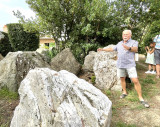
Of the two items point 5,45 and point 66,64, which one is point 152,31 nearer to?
point 66,64

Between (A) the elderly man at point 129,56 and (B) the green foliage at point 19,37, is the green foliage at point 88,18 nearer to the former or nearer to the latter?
(B) the green foliage at point 19,37

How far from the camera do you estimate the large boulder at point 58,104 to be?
1992 mm

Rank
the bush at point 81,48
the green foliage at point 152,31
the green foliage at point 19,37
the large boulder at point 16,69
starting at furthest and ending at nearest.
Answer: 1. the green foliage at point 19,37
2. the green foliage at point 152,31
3. the bush at point 81,48
4. the large boulder at point 16,69

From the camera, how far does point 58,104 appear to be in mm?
2109

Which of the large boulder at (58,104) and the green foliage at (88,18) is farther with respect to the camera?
the green foliage at (88,18)

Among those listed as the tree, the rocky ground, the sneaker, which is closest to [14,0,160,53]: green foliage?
the tree

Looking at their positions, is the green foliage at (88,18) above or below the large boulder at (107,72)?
above

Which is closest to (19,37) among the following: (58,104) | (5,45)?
(5,45)

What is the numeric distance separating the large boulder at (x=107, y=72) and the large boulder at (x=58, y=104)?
8.13 feet

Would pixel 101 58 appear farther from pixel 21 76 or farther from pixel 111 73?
pixel 21 76

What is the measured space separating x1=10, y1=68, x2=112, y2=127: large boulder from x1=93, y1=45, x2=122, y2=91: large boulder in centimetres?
248

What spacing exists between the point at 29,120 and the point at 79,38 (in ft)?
20.3

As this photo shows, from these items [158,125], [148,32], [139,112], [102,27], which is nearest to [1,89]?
[139,112]

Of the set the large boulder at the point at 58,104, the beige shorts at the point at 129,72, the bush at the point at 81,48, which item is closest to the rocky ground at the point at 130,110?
the beige shorts at the point at 129,72
